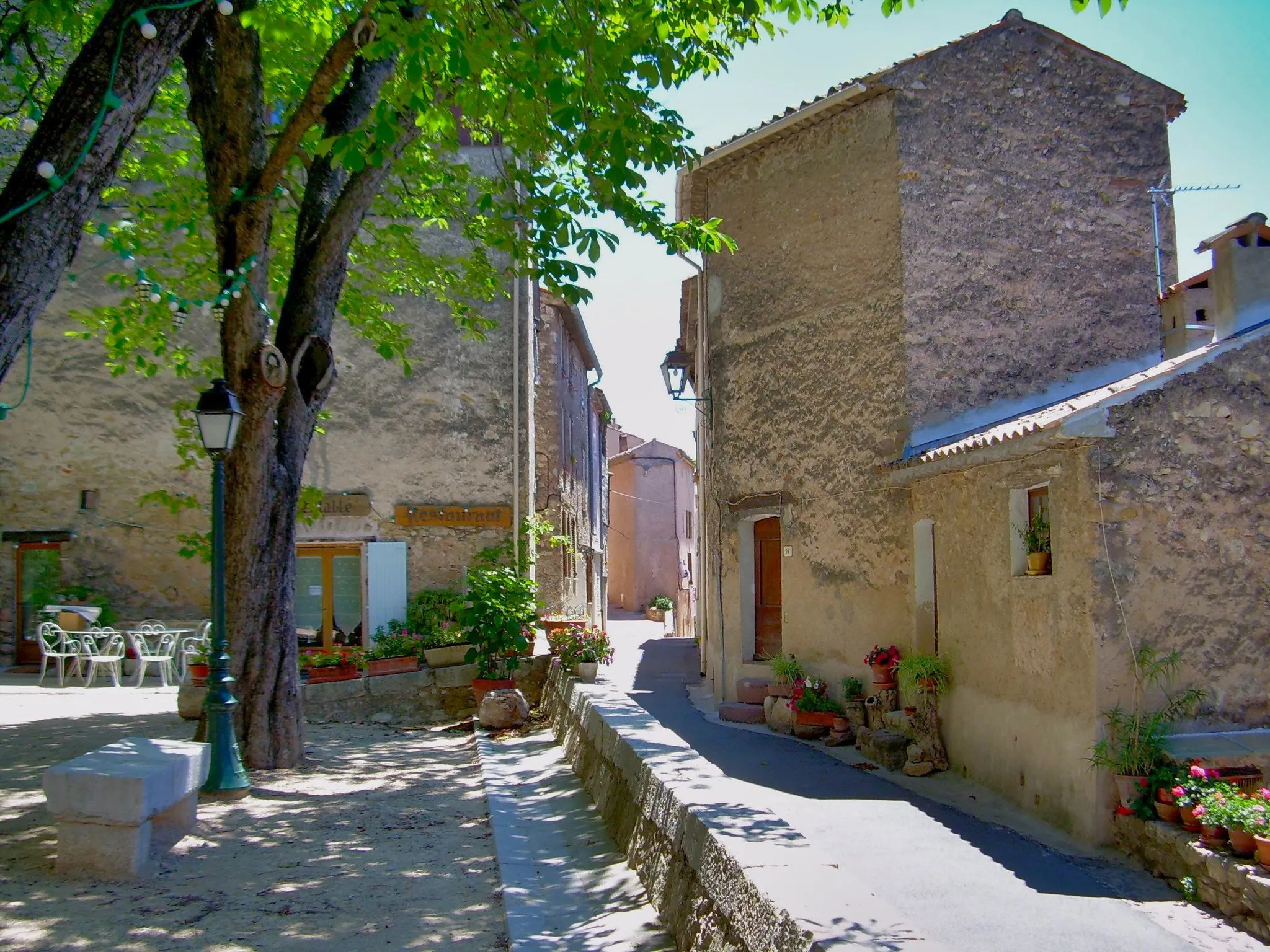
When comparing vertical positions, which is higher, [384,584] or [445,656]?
[384,584]

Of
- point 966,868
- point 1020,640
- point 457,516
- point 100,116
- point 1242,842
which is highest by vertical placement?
point 100,116

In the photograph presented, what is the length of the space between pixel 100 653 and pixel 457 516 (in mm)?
4945

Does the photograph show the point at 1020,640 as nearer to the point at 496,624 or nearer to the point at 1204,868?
the point at 1204,868

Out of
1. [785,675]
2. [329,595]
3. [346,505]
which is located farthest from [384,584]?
[785,675]

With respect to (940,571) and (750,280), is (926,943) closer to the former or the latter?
(940,571)

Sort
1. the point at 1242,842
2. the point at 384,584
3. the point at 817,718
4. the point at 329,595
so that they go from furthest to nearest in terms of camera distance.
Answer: the point at 329,595 < the point at 384,584 < the point at 817,718 < the point at 1242,842

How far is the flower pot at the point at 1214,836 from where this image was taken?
20.5 feet

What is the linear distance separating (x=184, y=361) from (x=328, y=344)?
3.60 metres

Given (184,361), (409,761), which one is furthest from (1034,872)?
(184,361)

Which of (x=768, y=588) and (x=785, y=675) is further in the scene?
(x=768, y=588)

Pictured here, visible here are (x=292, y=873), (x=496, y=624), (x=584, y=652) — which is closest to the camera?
(x=292, y=873)

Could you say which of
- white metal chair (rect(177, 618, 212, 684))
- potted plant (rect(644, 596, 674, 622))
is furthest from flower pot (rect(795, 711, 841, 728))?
potted plant (rect(644, 596, 674, 622))

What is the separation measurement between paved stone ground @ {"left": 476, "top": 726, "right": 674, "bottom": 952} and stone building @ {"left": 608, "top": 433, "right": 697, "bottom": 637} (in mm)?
Answer: 31834

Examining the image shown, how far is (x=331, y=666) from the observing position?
38.8 feet
